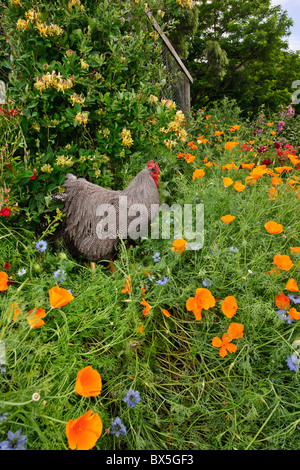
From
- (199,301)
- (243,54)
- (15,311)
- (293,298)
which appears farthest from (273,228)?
(243,54)

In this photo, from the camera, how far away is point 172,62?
467 centimetres

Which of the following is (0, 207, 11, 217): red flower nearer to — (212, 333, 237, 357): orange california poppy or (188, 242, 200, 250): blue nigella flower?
(188, 242, 200, 250): blue nigella flower

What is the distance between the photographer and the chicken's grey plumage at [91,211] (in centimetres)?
178

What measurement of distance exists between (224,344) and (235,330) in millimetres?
80

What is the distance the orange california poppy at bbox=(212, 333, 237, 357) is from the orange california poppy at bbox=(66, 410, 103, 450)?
0.58 meters

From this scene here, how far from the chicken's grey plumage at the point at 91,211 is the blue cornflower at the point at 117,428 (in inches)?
37.2

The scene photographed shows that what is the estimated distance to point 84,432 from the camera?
0.90m

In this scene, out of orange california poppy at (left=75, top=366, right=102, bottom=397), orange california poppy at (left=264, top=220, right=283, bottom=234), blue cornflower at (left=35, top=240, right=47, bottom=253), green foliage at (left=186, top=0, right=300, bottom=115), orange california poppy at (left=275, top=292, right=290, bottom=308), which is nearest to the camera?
orange california poppy at (left=75, top=366, right=102, bottom=397)

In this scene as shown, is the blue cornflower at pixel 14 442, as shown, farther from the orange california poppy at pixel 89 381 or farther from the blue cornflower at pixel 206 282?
the blue cornflower at pixel 206 282

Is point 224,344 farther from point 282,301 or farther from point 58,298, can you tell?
point 58,298

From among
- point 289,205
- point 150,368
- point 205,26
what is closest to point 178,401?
A: point 150,368

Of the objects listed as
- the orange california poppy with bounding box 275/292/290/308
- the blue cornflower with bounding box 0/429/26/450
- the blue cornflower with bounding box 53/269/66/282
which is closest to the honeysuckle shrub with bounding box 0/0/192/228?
the blue cornflower with bounding box 53/269/66/282

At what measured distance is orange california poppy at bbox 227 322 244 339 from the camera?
49.5 inches
